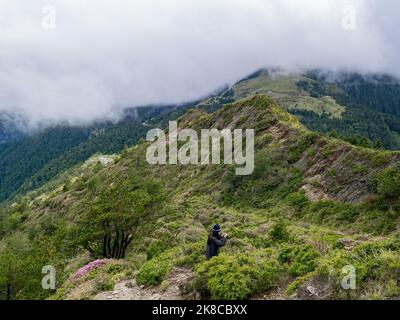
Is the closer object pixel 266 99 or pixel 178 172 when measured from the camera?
pixel 178 172

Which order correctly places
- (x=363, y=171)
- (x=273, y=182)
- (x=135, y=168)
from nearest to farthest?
(x=363, y=171), (x=273, y=182), (x=135, y=168)

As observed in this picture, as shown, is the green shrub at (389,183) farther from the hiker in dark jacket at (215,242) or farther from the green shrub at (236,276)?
the hiker in dark jacket at (215,242)

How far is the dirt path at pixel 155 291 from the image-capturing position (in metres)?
18.5

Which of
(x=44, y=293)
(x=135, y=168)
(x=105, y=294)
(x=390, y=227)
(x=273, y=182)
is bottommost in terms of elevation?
(x=44, y=293)

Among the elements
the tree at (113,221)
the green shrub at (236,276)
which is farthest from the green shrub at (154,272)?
the tree at (113,221)

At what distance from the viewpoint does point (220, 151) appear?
7638 centimetres

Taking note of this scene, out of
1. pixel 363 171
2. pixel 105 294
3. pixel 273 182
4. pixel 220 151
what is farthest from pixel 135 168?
pixel 105 294

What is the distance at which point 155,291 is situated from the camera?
63.6 ft

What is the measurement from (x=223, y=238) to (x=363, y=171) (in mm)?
31836

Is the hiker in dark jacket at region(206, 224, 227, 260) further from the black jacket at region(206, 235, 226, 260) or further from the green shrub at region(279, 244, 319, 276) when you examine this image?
the green shrub at region(279, 244, 319, 276)

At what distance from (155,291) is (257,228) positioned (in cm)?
2035

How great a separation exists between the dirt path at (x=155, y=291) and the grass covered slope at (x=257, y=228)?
0.34 m

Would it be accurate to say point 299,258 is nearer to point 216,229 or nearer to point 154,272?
point 216,229

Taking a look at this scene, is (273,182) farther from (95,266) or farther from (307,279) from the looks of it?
(307,279)
